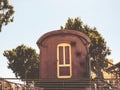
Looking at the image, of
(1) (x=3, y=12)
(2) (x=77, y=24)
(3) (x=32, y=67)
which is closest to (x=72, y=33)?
(1) (x=3, y=12)

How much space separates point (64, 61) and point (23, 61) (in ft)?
92.8

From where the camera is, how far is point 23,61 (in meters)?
47.6

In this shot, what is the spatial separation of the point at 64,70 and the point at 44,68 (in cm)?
155

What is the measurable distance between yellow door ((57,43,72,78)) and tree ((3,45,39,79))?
26.2 metres

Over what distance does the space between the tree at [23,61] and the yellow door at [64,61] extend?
26163 millimetres

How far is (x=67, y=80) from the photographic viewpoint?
1897cm

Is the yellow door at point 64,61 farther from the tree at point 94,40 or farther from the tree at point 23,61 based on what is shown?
the tree at point 23,61

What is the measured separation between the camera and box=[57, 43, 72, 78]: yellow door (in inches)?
780

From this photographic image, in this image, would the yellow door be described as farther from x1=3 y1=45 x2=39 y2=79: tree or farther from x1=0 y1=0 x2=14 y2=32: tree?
x1=3 y1=45 x2=39 y2=79: tree

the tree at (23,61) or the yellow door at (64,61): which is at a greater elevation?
the tree at (23,61)

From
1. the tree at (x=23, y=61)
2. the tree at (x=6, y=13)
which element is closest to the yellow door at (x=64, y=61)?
the tree at (x=6, y=13)

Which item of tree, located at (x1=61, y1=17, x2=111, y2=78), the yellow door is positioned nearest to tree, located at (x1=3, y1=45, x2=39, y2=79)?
tree, located at (x1=61, y1=17, x2=111, y2=78)

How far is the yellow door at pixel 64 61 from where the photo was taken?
1981cm

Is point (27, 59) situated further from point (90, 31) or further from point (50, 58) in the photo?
point (50, 58)
